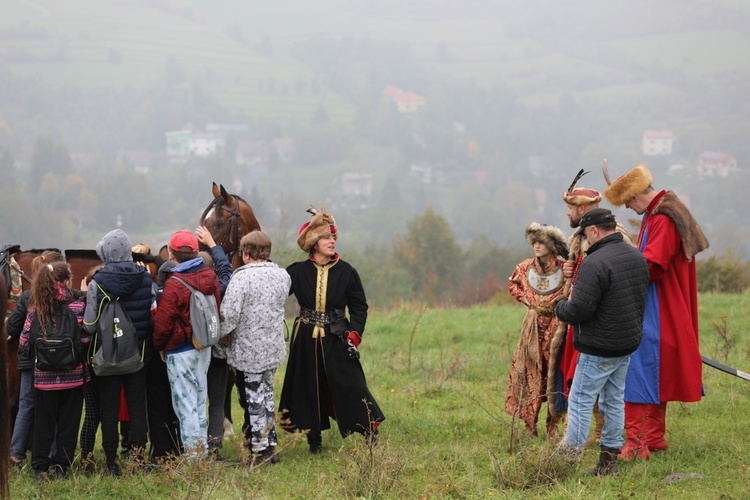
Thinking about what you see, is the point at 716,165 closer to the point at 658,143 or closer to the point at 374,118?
the point at 658,143

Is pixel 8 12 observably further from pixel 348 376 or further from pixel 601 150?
pixel 348 376

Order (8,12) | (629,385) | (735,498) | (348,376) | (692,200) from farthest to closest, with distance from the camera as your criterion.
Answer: (8,12) < (692,200) < (348,376) < (629,385) < (735,498)

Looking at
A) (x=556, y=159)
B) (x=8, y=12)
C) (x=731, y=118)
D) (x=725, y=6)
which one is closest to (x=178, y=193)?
(x=556, y=159)

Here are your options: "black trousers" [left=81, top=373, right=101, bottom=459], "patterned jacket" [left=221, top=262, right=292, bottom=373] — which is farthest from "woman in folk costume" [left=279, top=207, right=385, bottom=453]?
"black trousers" [left=81, top=373, right=101, bottom=459]

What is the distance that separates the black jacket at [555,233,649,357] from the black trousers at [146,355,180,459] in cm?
314

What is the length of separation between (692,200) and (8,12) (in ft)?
462

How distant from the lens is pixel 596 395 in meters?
5.64

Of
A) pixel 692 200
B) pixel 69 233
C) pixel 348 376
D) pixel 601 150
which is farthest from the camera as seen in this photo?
pixel 601 150

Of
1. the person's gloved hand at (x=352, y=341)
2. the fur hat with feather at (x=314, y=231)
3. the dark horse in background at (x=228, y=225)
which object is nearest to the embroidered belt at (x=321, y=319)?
the person's gloved hand at (x=352, y=341)

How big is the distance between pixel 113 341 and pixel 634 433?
388 cm

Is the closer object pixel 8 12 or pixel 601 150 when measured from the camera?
pixel 601 150

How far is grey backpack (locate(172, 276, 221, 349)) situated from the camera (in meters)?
6.10

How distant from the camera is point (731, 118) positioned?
482ft

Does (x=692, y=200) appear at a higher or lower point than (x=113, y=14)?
lower
